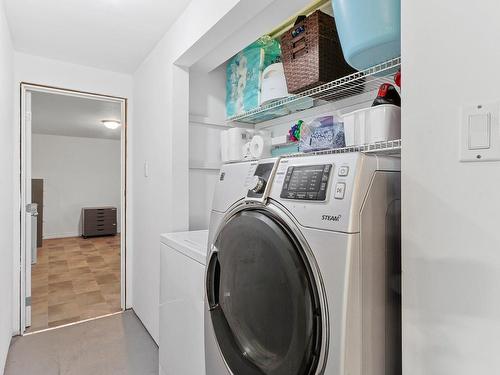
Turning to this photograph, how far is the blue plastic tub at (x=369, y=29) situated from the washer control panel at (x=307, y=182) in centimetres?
51

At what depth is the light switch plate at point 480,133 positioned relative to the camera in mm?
580

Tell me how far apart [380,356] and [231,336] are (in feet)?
1.84

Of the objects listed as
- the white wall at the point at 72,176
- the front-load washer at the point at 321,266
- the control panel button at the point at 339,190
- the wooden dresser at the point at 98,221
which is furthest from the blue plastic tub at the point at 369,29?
the white wall at the point at 72,176

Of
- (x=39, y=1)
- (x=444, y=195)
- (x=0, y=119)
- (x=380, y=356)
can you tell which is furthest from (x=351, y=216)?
(x=39, y=1)

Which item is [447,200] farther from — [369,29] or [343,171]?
[369,29]

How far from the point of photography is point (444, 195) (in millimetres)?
651

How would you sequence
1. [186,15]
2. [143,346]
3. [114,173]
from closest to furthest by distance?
[186,15], [143,346], [114,173]

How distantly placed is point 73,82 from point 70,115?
2.62 meters

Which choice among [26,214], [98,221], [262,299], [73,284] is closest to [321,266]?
[262,299]

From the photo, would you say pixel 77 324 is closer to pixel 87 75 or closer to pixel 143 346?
pixel 143 346

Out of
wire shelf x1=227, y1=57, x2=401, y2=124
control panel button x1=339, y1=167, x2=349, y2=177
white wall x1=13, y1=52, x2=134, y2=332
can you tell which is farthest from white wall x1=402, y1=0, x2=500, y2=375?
white wall x1=13, y1=52, x2=134, y2=332

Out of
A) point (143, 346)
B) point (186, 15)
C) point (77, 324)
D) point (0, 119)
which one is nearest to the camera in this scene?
point (0, 119)

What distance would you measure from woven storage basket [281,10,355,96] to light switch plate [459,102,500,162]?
84 centimetres

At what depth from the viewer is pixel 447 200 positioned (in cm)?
65
